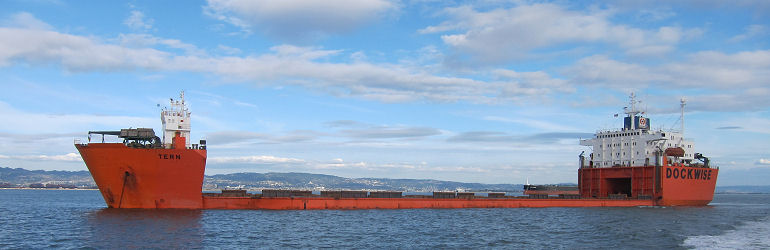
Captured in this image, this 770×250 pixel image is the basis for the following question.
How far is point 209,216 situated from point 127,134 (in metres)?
7.51

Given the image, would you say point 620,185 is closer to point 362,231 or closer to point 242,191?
point 362,231

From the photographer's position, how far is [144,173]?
35.7 m

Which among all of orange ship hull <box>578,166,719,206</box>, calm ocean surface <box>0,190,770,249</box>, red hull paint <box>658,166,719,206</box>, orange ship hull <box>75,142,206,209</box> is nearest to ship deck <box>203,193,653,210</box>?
calm ocean surface <box>0,190,770,249</box>

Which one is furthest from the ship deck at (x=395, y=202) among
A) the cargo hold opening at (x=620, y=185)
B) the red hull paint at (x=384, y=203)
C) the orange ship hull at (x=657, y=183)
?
the cargo hold opening at (x=620, y=185)

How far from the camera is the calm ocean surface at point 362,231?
26.4 meters

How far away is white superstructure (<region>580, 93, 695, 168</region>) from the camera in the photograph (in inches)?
2201

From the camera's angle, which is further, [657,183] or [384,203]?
[657,183]

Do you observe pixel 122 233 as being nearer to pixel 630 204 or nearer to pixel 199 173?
pixel 199 173

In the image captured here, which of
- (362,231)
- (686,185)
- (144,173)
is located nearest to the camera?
(362,231)

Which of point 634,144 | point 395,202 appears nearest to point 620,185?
point 634,144

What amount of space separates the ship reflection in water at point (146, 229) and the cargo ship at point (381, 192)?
5.07 feet

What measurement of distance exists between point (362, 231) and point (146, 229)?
1123cm

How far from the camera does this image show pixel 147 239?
2578cm

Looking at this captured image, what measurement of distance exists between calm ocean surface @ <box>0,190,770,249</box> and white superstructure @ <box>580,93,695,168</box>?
14.2 meters
